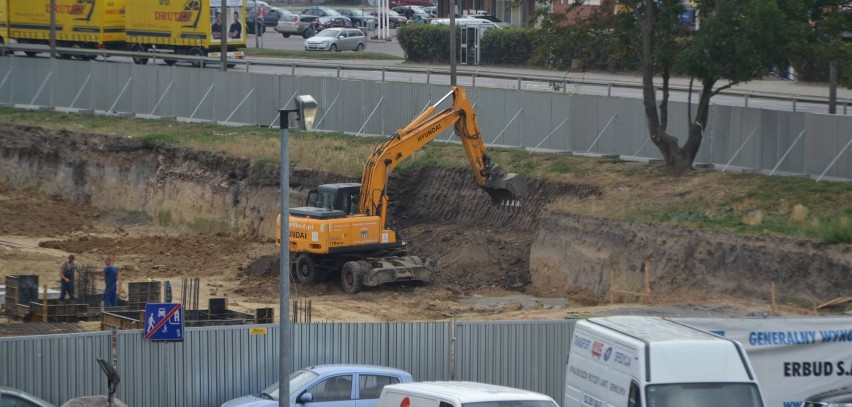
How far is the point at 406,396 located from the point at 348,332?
380 centimetres

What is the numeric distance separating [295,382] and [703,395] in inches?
227

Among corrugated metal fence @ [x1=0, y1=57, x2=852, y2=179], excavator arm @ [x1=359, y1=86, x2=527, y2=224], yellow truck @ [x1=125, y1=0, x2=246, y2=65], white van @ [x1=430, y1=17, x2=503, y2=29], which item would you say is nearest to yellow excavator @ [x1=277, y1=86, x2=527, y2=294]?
excavator arm @ [x1=359, y1=86, x2=527, y2=224]

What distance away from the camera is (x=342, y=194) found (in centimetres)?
3142

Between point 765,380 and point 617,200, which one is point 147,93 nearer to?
point 617,200

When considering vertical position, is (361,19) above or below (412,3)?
below

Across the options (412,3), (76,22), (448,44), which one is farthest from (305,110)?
(412,3)

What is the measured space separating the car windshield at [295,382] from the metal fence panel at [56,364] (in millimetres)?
2311

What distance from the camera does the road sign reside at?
17656 mm

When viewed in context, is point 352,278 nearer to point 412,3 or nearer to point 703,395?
point 703,395

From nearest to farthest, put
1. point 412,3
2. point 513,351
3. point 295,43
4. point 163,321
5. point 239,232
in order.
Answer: point 163,321 → point 513,351 → point 239,232 → point 295,43 → point 412,3

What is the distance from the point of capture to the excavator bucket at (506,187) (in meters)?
32.2

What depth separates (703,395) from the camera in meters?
14.7

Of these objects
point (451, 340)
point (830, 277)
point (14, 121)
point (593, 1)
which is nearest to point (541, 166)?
point (830, 277)

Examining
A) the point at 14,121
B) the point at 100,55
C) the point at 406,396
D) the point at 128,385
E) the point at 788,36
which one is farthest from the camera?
the point at 100,55
